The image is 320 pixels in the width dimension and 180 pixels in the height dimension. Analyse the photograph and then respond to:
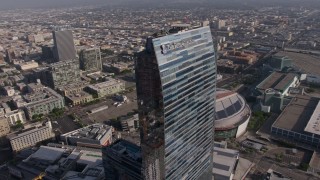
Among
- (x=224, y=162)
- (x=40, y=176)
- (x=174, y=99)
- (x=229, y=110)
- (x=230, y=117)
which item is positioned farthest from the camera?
(x=229, y=110)

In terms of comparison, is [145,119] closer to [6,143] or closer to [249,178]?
[249,178]

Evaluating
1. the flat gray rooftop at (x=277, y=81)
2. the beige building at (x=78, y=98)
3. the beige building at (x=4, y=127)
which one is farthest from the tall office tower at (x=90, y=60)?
the flat gray rooftop at (x=277, y=81)

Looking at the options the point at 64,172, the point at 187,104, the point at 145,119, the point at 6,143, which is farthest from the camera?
the point at 6,143

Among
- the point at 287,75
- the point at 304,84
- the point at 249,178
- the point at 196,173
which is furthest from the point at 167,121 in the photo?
the point at 304,84

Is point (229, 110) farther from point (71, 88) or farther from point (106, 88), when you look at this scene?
point (71, 88)

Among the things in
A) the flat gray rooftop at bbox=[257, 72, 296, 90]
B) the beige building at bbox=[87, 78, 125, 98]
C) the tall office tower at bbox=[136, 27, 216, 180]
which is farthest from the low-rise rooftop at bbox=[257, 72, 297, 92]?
the tall office tower at bbox=[136, 27, 216, 180]

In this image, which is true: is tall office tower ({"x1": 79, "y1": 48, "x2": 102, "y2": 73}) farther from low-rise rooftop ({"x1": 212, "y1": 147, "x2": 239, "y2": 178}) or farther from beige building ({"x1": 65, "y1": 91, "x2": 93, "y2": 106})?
low-rise rooftop ({"x1": 212, "y1": 147, "x2": 239, "y2": 178})

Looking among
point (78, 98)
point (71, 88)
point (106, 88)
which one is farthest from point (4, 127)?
point (106, 88)
